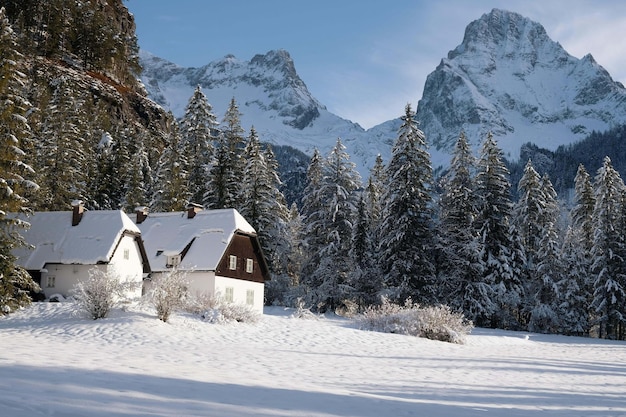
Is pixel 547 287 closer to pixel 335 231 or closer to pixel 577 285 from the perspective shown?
pixel 577 285

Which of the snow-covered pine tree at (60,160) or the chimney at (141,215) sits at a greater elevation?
the snow-covered pine tree at (60,160)

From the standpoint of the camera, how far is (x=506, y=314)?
49.1 metres

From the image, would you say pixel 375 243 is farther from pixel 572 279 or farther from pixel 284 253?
pixel 572 279

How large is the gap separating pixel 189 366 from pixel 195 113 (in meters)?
44.1

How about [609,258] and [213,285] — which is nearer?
[213,285]

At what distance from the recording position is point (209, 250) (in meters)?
39.4

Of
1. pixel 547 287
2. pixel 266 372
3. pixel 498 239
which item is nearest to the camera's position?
pixel 266 372

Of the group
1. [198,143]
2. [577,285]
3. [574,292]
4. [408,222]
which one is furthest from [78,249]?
[577,285]

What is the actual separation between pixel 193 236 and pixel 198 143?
18418 millimetres

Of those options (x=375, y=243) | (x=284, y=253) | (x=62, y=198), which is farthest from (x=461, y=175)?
(x=62, y=198)

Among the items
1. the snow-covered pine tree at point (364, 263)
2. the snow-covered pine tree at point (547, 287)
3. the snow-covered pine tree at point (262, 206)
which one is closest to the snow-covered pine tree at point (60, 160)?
the snow-covered pine tree at point (262, 206)

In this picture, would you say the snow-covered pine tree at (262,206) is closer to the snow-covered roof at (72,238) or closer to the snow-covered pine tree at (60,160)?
the snow-covered roof at (72,238)

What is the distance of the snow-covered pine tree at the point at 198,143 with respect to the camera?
54.9 meters

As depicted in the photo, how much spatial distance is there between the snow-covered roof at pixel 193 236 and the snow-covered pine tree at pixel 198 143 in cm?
1197
